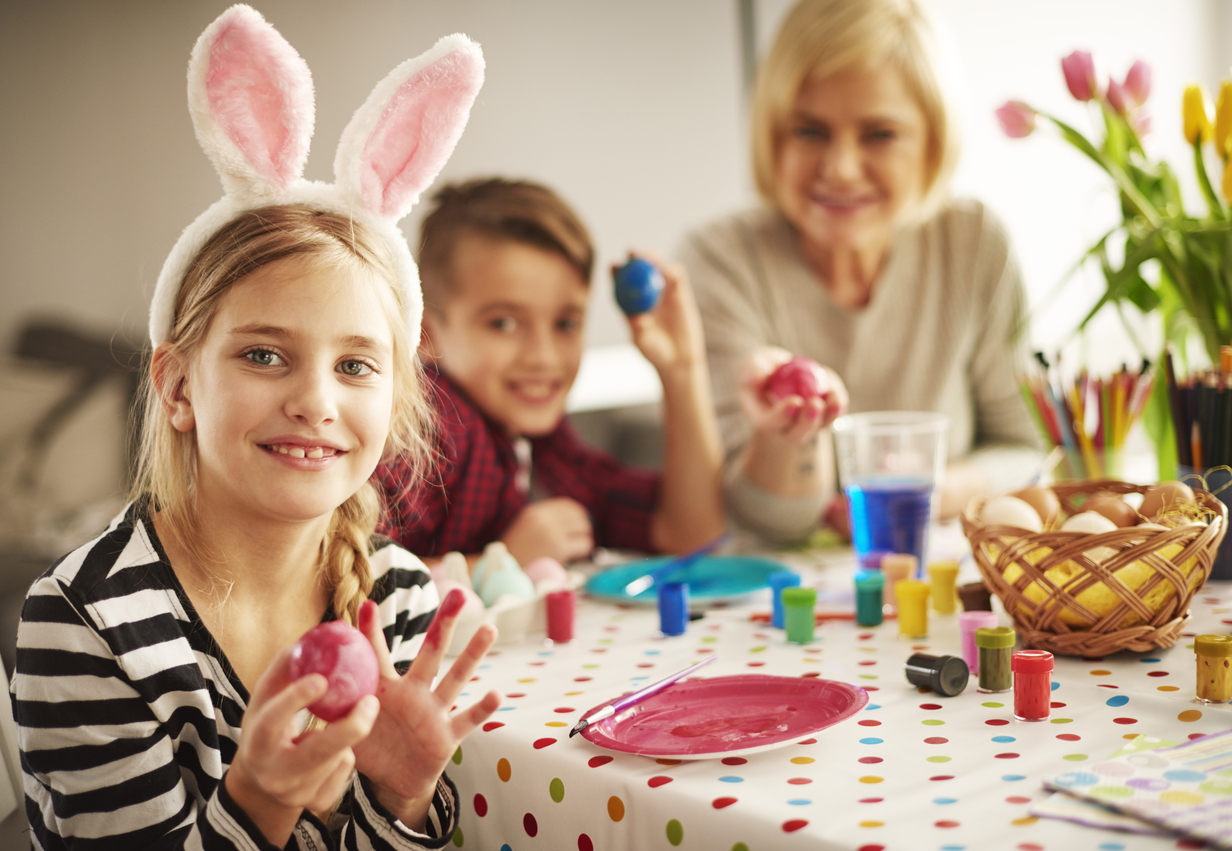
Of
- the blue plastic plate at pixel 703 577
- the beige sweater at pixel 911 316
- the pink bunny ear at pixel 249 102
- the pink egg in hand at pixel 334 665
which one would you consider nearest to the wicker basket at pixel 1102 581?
the blue plastic plate at pixel 703 577

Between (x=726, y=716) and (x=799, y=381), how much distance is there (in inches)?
22.1

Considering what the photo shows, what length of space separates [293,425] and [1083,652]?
63 cm

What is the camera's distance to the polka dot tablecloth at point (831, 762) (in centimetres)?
55

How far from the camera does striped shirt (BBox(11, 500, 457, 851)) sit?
0.63 m

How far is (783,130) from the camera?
154cm

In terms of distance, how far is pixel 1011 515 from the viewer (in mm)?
892

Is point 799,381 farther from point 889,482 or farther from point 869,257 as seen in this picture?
point 869,257

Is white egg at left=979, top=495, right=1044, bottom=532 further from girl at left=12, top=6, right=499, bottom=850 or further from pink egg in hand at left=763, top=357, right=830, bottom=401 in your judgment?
girl at left=12, top=6, right=499, bottom=850

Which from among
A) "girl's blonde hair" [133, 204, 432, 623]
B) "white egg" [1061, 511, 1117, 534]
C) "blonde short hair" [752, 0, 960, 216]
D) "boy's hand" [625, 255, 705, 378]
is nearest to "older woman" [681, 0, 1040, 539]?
"blonde short hair" [752, 0, 960, 216]

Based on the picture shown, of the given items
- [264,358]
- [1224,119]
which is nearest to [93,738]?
[264,358]

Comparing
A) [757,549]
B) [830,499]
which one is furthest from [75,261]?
[830,499]

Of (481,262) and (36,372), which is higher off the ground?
(481,262)

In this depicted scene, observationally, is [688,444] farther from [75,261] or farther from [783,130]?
[75,261]

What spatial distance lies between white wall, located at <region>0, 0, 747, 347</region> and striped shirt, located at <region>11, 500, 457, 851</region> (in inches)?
18.9
